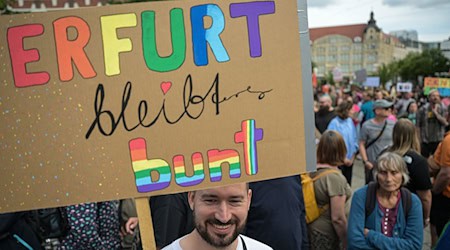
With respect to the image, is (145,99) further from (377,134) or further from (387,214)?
(377,134)

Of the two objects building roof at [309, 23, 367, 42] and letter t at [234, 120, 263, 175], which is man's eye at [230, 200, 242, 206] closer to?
letter t at [234, 120, 263, 175]

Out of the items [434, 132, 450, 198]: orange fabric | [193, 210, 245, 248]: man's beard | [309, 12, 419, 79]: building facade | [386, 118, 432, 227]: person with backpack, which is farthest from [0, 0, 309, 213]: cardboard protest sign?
[309, 12, 419, 79]: building facade

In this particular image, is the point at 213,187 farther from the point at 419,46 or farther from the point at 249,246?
the point at 419,46

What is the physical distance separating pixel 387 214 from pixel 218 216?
65.0 inches

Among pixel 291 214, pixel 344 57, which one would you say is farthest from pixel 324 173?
pixel 344 57

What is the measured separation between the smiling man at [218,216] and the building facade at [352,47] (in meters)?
111

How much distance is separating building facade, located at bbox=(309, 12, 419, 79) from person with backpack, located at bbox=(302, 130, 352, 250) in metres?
109

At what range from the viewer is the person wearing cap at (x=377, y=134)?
5363 millimetres

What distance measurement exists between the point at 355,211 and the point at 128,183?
1822mm

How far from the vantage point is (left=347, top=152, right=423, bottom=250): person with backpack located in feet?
9.36

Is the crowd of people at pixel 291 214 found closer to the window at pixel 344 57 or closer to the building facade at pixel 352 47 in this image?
the building facade at pixel 352 47

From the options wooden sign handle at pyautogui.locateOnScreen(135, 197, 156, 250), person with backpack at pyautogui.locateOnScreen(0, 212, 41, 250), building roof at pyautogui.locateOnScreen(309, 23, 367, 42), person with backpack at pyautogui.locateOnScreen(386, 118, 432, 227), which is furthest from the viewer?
building roof at pyautogui.locateOnScreen(309, 23, 367, 42)

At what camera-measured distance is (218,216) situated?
1.63m

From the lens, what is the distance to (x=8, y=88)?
4.83 ft
